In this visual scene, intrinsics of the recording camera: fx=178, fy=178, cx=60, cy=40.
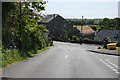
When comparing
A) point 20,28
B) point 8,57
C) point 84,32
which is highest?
point 84,32

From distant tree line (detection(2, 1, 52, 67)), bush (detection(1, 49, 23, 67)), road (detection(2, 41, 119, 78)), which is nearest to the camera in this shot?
road (detection(2, 41, 119, 78))

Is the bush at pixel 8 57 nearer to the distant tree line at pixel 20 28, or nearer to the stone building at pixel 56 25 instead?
the distant tree line at pixel 20 28

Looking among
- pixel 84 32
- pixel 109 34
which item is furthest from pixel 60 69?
pixel 84 32

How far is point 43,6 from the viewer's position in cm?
1995

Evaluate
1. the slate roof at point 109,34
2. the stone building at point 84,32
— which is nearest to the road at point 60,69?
the slate roof at point 109,34

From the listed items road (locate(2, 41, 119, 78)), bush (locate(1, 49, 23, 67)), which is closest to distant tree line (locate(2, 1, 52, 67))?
bush (locate(1, 49, 23, 67))

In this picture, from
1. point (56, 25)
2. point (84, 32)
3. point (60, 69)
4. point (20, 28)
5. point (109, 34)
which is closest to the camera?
point (60, 69)

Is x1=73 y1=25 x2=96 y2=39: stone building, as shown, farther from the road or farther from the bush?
the bush

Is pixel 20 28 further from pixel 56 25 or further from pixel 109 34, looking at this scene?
pixel 109 34

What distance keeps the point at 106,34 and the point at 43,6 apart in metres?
67.8

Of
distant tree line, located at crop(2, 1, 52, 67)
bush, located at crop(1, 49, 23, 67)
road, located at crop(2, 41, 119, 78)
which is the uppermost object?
distant tree line, located at crop(2, 1, 52, 67)

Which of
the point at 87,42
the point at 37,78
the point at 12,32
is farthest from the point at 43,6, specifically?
the point at 87,42

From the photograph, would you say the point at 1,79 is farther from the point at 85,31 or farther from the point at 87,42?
the point at 85,31

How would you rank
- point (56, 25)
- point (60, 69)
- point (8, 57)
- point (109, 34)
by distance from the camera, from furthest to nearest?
point (109, 34) → point (56, 25) → point (8, 57) → point (60, 69)
